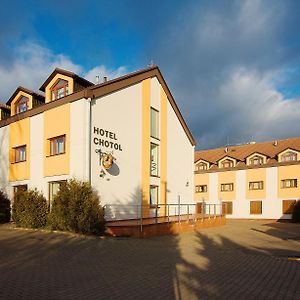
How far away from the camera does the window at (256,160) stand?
132ft

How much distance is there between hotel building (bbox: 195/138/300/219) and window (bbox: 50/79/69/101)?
84.6ft

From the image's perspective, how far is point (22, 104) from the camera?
75.1 feet

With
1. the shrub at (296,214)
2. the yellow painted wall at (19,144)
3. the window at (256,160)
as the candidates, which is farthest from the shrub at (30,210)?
the window at (256,160)

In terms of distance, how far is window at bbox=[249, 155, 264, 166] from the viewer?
40362 mm

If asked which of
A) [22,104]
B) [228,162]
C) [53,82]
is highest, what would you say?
[53,82]

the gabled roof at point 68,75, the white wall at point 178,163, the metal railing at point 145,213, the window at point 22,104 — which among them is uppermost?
the gabled roof at point 68,75

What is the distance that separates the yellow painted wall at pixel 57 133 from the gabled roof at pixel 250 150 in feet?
88.5

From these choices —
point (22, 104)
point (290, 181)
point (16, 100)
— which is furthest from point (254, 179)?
point (16, 100)

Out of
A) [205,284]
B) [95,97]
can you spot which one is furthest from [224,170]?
[205,284]

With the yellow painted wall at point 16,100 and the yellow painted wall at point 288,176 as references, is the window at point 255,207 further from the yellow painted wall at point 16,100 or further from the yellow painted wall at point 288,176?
the yellow painted wall at point 16,100

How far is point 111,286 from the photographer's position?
305 inches

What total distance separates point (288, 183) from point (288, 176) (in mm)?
729

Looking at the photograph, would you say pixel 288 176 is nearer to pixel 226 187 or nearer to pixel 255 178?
pixel 255 178

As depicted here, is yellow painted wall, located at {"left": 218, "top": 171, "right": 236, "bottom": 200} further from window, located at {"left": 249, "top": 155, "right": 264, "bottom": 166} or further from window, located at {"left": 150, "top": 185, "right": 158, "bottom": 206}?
window, located at {"left": 150, "top": 185, "right": 158, "bottom": 206}
